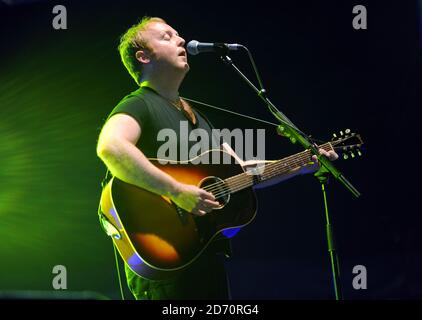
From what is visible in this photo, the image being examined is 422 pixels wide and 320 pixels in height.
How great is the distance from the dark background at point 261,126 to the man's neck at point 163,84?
1.02 m

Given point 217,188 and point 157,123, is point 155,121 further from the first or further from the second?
point 217,188

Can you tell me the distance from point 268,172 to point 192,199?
1.80ft

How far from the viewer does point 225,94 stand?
3.31 m

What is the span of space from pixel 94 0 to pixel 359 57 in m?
1.84

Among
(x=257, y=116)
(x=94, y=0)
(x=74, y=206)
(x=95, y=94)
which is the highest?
(x=94, y=0)

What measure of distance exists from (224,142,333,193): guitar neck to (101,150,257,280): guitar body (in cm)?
17

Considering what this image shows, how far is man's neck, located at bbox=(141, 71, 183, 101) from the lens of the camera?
2.24 metres

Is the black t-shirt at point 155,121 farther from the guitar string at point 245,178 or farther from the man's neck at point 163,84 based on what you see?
the guitar string at point 245,178

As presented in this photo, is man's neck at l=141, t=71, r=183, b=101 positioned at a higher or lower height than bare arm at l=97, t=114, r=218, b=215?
higher

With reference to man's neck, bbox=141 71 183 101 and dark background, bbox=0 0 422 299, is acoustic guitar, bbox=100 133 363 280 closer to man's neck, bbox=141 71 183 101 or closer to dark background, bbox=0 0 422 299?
man's neck, bbox=141 71 183 101

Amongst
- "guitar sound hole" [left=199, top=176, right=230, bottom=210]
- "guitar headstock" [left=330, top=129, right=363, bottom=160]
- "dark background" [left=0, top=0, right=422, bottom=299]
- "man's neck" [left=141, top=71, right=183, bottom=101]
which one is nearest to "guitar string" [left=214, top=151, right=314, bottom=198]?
"guitar sound hole" [left=199, top=176, right=230, bottom=210]

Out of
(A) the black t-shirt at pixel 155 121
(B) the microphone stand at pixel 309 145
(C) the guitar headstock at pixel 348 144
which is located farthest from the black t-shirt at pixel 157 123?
(C) the guitar headstock at pixel 348 144
